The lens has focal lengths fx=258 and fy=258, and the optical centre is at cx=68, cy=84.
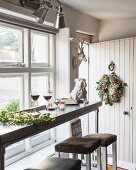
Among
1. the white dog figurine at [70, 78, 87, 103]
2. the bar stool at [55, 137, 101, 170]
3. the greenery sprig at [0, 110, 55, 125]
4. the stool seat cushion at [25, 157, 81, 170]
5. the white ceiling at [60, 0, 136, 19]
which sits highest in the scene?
the white ceiling at [60, 0, 136, 19]

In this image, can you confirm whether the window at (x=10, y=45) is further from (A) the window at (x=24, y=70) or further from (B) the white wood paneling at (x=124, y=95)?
(B) the white wood paneling at (x=124, y=95)

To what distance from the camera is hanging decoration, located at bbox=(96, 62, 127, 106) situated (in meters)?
4.05

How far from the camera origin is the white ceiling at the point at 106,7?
3.12m

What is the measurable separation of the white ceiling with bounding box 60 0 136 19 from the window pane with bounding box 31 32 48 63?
53 cm

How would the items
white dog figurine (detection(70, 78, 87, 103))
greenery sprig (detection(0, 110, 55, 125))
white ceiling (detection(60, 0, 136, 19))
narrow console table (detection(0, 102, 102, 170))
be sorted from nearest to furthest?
narrow console table (detection(0, 102, 102, 170)), greenery sprig (detection(0, 110, 55, 125)), white dog figurine (detection(70, 78, 87, 103)), white ceiling (detection(60, 0, 136, 19))

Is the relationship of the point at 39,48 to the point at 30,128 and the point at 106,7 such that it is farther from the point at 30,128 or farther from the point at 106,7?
the point at 30,128

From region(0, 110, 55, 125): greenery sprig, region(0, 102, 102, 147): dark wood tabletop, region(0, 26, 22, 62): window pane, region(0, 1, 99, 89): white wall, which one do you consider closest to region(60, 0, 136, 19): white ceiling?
region(0, 1, 99, 89): white wall

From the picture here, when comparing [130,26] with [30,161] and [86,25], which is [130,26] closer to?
[86,25]

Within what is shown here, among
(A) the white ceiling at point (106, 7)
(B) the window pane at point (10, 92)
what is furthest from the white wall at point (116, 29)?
(B) the window pane at point (10, 92)

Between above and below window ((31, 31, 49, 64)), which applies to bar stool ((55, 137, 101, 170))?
below

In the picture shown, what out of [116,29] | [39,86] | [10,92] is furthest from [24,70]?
[116,29]

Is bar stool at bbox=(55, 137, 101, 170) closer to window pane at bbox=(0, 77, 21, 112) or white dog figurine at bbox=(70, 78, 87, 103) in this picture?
white dog figurine at bbox=(70, 78, 87, 103)

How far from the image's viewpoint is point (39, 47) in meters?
3.30

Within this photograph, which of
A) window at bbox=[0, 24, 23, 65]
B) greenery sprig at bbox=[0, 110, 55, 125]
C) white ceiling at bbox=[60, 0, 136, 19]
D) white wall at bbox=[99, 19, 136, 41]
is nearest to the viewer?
greenery sprig at bbox=[0, 110, 55, 125]
